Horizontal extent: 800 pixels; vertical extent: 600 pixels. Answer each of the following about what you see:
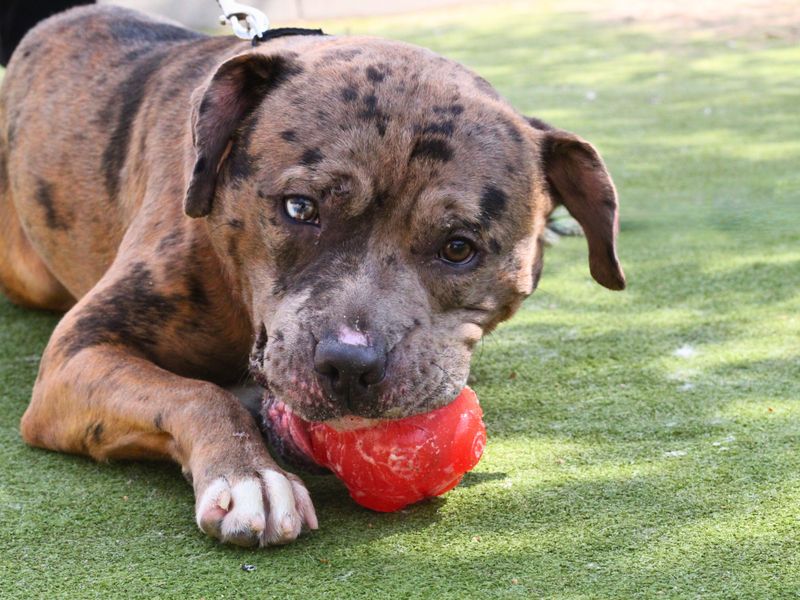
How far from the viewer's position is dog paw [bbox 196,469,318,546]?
8.58 ft

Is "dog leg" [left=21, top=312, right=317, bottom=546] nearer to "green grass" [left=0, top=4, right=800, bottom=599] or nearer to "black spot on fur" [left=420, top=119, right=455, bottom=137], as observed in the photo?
"green grass" [left=0, top=4, right=800, bottom=599]

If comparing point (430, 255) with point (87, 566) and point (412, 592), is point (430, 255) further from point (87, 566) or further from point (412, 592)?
point (87, 566)

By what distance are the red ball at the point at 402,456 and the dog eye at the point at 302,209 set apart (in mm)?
532

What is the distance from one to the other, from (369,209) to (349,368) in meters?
0.49

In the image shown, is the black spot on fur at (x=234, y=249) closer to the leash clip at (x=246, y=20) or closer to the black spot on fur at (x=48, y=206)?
the leash clip at (x=246, y=20)

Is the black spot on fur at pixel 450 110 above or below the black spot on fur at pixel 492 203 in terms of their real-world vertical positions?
above

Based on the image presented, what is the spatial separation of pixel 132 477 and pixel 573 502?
1.18m

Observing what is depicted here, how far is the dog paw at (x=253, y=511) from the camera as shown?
8.58 feet

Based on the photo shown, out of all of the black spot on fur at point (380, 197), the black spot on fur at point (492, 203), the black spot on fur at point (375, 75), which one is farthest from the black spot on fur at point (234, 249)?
the black spot on fur at point (492, 203)

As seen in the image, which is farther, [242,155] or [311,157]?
[242,155]

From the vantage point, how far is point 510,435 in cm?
340

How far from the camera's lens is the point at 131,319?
3.34 m

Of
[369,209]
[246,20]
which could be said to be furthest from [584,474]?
[246,20]

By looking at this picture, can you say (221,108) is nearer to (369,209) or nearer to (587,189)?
(369,209)
